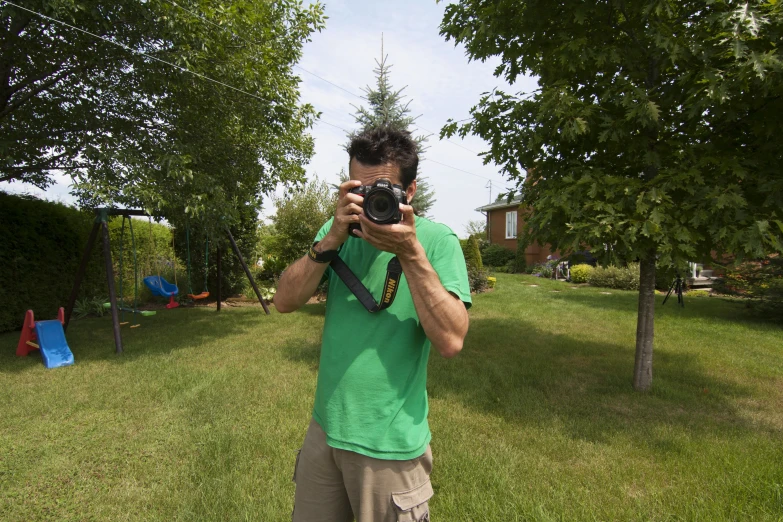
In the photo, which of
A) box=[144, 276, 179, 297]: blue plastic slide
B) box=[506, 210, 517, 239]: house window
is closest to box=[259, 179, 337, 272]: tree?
box=[144, 276, 179, 297]: blue plastic slide

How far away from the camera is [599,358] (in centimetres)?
602

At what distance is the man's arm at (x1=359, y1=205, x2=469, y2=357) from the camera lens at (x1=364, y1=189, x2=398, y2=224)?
0.02m

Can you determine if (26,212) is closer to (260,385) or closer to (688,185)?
(260,385)

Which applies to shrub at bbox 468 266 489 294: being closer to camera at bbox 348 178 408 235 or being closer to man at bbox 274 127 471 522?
man at bbox 274 127 471 522

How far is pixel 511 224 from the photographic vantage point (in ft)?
78.4

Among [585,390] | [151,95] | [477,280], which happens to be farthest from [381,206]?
[477,280]

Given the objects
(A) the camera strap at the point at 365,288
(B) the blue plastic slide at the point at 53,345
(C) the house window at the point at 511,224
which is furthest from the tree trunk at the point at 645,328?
(C) the house window at the point at 511,224

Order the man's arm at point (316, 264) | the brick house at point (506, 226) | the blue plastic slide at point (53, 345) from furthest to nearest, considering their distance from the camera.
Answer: the brick house at point (506, 226) < the blue plastic slide at point (53, 345) < the man's arm at point (316, 264)

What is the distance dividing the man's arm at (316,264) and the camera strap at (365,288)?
2.8 inches

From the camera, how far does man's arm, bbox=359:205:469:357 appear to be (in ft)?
3.88

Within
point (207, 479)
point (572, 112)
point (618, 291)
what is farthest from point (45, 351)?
point (618, 291)

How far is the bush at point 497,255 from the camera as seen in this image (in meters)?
22.7

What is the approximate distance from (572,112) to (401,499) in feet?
12.3

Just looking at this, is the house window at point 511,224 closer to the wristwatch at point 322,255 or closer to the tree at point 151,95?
the tree at point 151,95
